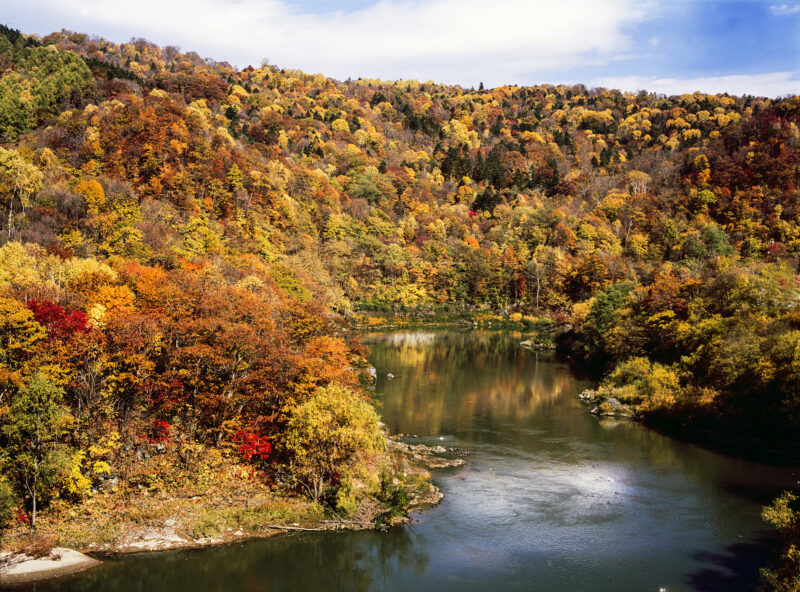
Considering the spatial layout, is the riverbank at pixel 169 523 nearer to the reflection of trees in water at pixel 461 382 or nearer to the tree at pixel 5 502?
the tree at pixel 5 502

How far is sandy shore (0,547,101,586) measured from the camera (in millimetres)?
21156

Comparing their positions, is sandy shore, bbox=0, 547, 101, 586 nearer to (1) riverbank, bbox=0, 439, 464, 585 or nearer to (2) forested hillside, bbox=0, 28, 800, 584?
(1) riverbank, bbox=0, 439, 464, 585

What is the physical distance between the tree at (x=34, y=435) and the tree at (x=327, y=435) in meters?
9.55

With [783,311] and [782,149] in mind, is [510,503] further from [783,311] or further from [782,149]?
[782,149]

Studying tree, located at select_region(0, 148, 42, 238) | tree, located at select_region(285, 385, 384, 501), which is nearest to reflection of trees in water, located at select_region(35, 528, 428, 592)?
tree, located at select_region(285, 385, 384, 501)

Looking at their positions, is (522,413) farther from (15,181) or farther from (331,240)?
(331,240)

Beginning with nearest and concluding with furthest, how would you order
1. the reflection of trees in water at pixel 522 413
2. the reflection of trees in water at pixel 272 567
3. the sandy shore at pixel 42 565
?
the sandy shore at pixel 42 565, the reflection of trees in water at pixel 272 567, the reflection of trees in water at pixel 522 413

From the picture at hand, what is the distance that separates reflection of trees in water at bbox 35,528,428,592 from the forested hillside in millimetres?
4224

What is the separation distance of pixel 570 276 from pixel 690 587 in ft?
259

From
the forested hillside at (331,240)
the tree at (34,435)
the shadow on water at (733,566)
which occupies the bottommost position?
the shadow on water at (733,566)

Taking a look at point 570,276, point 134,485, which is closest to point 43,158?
point 134,485

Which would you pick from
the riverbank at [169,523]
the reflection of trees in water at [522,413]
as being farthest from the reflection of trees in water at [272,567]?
the reflection of trees in water at [522,413]

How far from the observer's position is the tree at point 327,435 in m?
26.3

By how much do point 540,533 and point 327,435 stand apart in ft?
33.7
